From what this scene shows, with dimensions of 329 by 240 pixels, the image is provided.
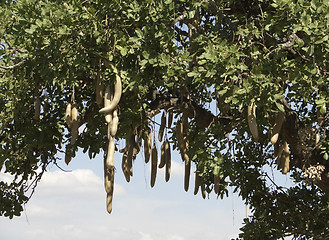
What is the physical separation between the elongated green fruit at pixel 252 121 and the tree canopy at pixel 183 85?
0.01 meters

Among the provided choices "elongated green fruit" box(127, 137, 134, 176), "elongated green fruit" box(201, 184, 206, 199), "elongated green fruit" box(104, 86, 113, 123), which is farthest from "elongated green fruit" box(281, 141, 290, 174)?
"elongated green fruit" box(104, 86, 113, 123)

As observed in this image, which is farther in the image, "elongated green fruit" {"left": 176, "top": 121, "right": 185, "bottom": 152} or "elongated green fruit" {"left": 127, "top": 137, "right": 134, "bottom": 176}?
"elongated green fruit" {"left": 176, "top": 121, "right": 185, "bottom": 152}

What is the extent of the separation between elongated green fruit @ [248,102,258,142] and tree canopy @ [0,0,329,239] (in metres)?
0.01

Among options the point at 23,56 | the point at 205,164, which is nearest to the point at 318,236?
the point at 205,164

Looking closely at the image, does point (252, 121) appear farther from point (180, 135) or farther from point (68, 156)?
point (68, 156)

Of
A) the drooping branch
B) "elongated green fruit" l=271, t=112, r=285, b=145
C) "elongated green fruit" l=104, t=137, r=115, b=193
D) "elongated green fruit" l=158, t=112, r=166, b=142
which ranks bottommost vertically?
"elongated green fruit" l=104, t=137, r=115, b=193

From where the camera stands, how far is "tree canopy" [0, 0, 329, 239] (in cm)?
567

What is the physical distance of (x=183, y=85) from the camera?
20.7 feet

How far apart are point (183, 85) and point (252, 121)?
3.59ft

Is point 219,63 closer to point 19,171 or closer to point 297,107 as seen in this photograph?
point 297,107

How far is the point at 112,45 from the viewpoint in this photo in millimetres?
5918

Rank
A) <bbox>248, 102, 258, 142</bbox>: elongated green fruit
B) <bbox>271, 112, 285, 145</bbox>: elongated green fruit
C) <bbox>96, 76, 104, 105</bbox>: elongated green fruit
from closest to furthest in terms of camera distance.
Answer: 1. <bbox>248, 102, 258, 142</bbox>: elongated green fruit
2. <bbox>96, 76, 104, 105</bbox>: elongated green fruit
3. <bbox>271, 112, 285, 145</bbox>: elongated green fruit

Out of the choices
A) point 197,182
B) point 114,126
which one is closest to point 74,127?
point 114,126

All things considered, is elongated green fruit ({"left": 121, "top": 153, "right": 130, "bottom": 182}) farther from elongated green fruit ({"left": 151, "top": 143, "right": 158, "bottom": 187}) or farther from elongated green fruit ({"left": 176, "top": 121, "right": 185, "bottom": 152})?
elongated green fruit ({"left": 176, "top": 121, "right": 185, "bottom": 152})
